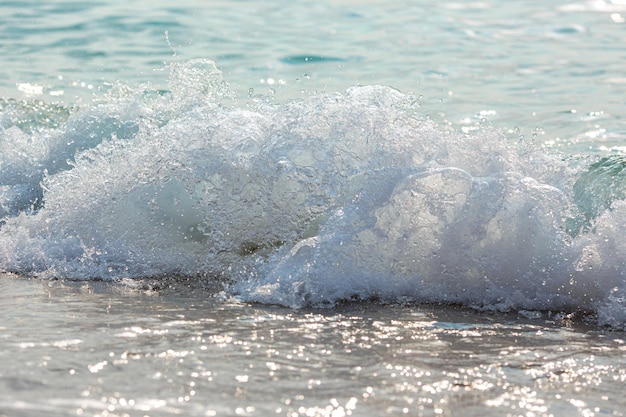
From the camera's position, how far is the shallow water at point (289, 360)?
10.2 feet

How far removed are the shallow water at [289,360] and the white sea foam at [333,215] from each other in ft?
0.95

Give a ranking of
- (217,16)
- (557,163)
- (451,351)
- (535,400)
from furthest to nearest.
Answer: (217,16)
(557,163)
(451,351)
(535,400)

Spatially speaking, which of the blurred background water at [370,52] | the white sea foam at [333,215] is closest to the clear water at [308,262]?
the white sea foam at [333,215]

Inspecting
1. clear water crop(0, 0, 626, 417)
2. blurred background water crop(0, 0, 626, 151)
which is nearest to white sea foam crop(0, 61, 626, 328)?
clear water crop(0, 0, 626, 417)

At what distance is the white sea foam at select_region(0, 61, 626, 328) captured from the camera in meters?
4.73

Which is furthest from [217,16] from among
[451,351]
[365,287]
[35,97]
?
[451,351]

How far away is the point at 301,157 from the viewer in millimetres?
5469

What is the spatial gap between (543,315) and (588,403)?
4.15ft

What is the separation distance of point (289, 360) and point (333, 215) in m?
1.51

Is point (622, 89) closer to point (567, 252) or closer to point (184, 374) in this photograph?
point (567, 252)

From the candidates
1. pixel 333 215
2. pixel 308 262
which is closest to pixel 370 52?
pixel 333 215

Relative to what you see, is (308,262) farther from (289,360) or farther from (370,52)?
(370,52)

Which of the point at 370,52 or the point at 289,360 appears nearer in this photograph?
the point at 289,360

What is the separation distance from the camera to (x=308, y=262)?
4777 mm
